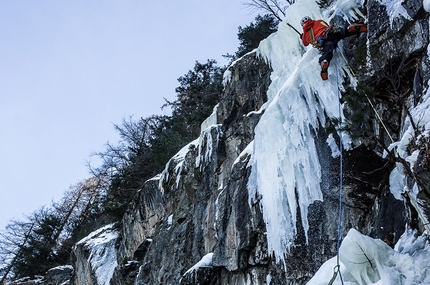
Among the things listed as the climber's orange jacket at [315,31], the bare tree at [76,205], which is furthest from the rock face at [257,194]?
the bare tree at [76,205]

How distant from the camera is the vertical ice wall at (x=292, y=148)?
5.45 meters

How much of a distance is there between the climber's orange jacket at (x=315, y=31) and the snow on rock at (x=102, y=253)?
31.9 ft

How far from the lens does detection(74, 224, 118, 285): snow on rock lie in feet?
42.3

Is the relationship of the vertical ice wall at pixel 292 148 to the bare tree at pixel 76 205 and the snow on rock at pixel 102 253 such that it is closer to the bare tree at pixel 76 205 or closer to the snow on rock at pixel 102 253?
the snow on rock at pixel 102 253

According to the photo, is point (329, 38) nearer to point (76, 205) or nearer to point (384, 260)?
point (384, 260)

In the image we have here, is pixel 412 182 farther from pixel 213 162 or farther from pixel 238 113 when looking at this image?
pixel 238 113

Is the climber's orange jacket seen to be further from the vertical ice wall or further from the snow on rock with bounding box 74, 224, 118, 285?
the snow on rock with bounding box 74, 224, 118, 285

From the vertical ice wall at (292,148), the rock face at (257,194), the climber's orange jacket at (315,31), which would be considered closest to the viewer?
the rock face at (257,194)

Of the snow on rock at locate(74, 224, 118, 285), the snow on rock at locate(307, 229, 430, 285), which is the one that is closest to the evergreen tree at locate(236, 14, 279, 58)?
the snow on rock at locate(74, 224, 118, 285)

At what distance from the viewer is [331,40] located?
568cm

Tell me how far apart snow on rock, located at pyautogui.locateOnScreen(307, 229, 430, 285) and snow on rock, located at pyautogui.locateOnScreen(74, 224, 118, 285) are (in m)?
10.7

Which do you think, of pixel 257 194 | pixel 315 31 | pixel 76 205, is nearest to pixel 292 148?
pixel 257 194

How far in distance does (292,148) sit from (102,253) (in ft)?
32.8

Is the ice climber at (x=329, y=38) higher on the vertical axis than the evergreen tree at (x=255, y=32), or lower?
lower
